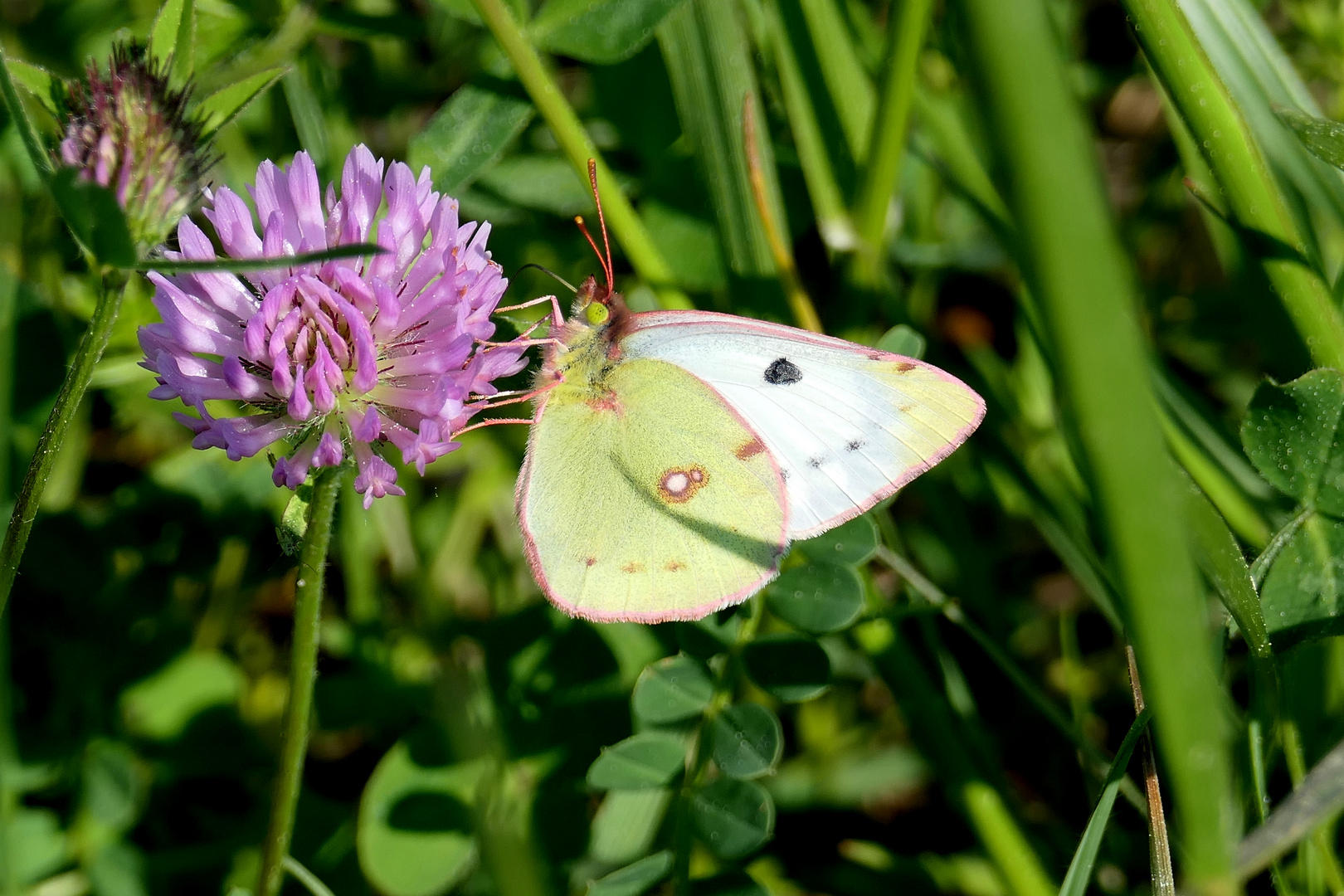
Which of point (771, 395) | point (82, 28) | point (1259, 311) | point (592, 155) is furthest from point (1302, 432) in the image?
point (82, 28)

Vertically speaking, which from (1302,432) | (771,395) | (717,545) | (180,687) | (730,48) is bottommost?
(180,687)

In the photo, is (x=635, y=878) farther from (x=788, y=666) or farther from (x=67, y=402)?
(x=67, y=402)

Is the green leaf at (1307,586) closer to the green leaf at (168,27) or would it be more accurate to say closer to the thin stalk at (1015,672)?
the thin stalk at (1015,672)

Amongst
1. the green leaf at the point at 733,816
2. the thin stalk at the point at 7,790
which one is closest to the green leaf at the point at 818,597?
the green leaf at the point at 733,816

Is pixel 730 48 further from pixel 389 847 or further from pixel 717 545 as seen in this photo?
pixel 389 847

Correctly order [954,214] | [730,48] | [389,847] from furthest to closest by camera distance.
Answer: [954,214], [730,48], [389,847]

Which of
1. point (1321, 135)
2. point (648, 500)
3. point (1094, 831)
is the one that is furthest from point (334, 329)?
point (1321, 135)
